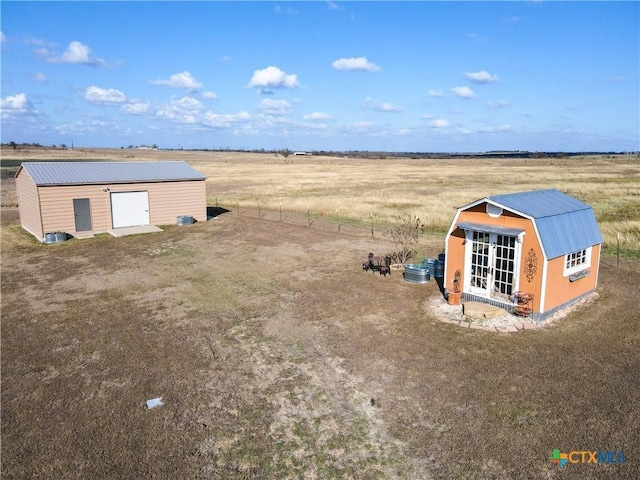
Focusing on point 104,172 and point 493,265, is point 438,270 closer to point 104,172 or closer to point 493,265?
point 493,265

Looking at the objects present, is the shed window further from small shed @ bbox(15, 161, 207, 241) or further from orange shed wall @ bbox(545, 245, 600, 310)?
small shed @ bbox(15, 161, 207, 241)

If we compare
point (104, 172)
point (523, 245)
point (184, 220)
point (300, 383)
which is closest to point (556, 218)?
point (523, 245)

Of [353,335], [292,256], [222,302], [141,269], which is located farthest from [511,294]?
[141,269]

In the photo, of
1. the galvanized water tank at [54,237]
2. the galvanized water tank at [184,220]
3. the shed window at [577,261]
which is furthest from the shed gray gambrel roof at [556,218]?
the galvanized water tank at [54,237]

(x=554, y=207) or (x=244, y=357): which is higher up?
(x=554, y=207)

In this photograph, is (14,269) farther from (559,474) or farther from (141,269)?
(559,474)

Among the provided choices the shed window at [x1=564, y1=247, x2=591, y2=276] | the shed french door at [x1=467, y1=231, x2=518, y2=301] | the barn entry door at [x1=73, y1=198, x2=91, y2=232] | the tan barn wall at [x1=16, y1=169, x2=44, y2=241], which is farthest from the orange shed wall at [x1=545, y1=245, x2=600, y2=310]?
the tan barn wall at [x1=16, y1=169, x2=44, y2=241]
